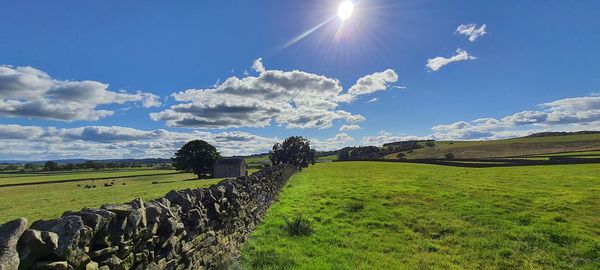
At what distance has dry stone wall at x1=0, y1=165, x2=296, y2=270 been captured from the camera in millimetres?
3320

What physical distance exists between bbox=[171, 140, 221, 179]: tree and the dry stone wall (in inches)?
3318

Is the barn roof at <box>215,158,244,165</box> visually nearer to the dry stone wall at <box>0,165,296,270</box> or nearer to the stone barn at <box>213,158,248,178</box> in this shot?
the stone barn at <box>213,158,248,178</box>

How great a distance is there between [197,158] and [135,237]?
89.6 metres

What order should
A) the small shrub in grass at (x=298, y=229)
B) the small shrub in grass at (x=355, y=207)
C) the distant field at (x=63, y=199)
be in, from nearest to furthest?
1. the small shrub in grass at (x=298, y=229)
2. the small shrub in grass at (x=355, y=207)
3. the distant field at (x=63, y=199)

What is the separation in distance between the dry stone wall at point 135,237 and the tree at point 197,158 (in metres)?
84.3

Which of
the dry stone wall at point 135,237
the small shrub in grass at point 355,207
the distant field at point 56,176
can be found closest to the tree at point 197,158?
the distant field at point 56,176

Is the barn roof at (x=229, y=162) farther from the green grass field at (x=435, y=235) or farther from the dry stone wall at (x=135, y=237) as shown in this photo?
the dry stone wall at (x=135, y=237)

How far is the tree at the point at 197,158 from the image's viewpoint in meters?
91.6

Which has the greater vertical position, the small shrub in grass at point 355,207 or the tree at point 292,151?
the tree at point 292,151

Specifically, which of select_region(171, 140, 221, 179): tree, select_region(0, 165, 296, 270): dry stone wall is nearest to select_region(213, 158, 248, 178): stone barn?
select_region(171, 140, 221, 179): tree

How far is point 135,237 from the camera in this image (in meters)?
4.97

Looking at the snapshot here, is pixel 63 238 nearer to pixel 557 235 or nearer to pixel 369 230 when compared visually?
pixel 369 230

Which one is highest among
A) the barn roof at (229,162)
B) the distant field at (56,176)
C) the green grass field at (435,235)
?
the barn roof at (229,162)

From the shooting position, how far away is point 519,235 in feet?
41.0
